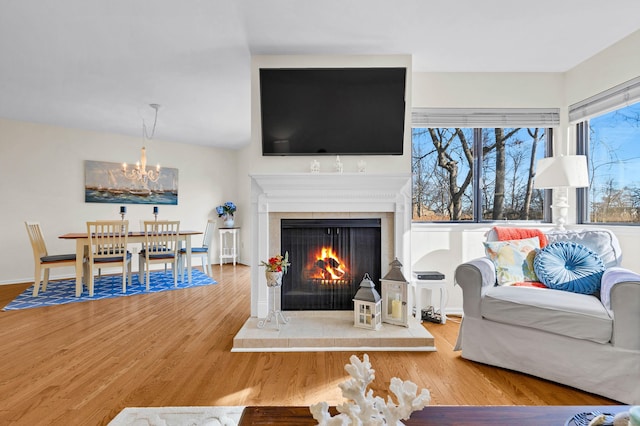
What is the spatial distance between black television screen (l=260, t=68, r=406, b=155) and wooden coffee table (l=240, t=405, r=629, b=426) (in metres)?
2.24

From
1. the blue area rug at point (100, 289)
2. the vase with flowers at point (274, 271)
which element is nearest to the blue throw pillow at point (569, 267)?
the vase with flowers at point (274, 271)

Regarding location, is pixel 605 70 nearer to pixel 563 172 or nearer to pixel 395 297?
pixel 563 172

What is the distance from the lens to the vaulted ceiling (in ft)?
7.60

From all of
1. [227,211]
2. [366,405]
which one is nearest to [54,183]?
[227,211]

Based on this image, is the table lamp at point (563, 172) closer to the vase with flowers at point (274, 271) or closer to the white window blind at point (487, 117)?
the white window blind at point (487, 117)

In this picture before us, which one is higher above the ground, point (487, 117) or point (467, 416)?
point (487, 117)

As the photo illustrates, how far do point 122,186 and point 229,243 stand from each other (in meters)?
2.15

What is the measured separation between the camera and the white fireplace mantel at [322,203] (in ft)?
9.48

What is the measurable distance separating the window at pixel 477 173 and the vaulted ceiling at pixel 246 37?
65 cm

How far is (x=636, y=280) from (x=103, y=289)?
5.29 meters

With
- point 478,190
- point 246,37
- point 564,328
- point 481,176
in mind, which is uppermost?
point 246,37

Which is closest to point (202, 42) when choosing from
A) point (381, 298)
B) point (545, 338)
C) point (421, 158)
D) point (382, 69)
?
point (382, 69)

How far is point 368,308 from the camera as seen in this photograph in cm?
265

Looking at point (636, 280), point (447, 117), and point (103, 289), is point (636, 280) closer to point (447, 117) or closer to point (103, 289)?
point (447, 117)
